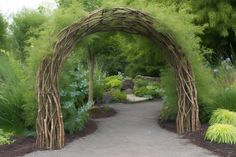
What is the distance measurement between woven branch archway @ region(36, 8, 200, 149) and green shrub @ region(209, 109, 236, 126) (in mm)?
338

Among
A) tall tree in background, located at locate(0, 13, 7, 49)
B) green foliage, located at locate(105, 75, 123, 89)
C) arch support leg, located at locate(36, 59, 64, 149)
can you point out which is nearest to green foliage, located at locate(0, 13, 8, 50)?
tall tree in background, located at locate(0, 13, 7, 49)

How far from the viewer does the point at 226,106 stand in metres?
9.38

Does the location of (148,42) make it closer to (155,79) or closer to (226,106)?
(226,106)

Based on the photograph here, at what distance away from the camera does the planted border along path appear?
7211 millimetres

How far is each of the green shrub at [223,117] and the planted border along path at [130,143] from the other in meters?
0.84

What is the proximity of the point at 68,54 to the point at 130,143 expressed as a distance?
1.94 metres

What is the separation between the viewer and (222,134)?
7.70 m

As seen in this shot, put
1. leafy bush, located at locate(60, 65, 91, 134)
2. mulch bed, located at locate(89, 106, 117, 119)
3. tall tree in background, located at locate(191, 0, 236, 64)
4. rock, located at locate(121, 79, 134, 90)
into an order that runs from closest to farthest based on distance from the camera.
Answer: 1. leafy bush, located at locate(60, 65, 91, 134)
2. mulch bed, located at locate(89, 106, 117, 119)
3. tall tree in background, located at locate(191, 0, 236, 64)
4. rock, located at locate(121, 79, 134, 90)

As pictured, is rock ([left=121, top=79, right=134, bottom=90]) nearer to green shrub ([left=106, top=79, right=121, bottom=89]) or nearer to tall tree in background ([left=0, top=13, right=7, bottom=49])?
green shrub ([left=106, top=79, right=121, bottom=89])

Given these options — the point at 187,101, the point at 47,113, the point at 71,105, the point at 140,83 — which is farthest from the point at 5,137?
the point at 140,83

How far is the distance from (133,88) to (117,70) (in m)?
2.93

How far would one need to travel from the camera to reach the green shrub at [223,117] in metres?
8.45

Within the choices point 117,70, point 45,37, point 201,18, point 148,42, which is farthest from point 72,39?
point 117,70

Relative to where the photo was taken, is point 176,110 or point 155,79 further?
point 155,79
